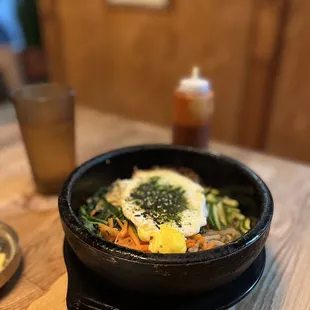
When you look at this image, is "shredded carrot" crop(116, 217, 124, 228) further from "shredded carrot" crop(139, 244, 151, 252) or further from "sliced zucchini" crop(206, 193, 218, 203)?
"sliced zucchini" crop(206, 193, 218, 203)

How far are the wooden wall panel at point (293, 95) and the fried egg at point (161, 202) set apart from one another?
1.54m

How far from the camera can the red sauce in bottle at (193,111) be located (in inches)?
47.1

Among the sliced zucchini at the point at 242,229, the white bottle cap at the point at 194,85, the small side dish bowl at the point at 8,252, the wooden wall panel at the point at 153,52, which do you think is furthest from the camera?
the wooden wall panel at the point at 153,52

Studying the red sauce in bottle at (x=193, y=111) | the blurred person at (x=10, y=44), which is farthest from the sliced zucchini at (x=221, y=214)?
the blurred person at (x=10, y=44)

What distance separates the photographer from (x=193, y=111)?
121cm

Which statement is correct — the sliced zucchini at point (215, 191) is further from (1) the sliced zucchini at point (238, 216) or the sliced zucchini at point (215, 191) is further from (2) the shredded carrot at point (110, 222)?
(2) the shredded carrot at point (110, 222)

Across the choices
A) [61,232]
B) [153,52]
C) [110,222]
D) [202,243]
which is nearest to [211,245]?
[202,243]

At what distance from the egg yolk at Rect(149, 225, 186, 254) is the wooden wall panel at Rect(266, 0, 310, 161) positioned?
5.94 feet

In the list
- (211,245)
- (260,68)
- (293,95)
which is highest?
(211,245)

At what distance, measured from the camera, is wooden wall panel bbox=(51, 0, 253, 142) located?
2.36m

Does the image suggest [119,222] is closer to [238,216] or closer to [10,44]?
[238,216]

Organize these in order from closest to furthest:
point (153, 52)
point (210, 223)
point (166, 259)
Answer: point (166, 259) < point (210, 223) < point (153, 52)

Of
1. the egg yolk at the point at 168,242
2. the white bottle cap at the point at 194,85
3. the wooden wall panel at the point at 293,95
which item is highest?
the white bottle cap at the point at 194,85

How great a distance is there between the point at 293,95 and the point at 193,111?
133 centimetres
